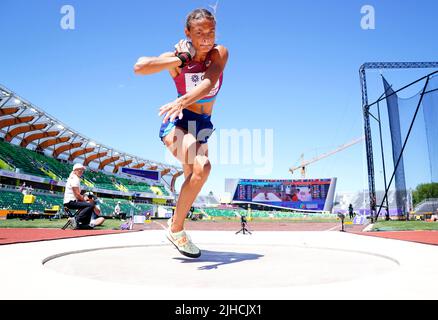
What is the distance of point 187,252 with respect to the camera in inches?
129

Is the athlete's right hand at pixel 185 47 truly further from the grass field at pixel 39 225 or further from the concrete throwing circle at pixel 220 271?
the grass field at pixel 39 225

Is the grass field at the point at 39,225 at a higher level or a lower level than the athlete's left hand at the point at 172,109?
lower

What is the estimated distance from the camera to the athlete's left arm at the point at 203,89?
8.34 ft

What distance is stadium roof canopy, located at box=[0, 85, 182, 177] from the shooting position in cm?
2856

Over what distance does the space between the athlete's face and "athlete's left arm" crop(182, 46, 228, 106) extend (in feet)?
0.28

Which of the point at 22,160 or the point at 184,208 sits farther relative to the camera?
the point at 22,160

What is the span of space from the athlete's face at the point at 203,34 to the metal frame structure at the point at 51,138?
26.8 meters

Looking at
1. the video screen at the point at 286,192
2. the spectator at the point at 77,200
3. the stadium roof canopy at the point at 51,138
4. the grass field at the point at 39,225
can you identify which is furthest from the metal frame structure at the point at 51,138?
the video screen at the point at 286,192

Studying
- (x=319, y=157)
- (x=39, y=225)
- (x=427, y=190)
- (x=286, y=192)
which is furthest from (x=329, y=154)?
(x=39, y=225)
